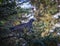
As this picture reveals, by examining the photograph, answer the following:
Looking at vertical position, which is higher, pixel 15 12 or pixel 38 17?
pixel 15 12

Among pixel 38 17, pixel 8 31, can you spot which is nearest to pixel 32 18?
pixel 38 17

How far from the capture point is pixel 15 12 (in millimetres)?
1688

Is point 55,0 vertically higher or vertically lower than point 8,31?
higher

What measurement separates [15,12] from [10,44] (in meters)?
0.34

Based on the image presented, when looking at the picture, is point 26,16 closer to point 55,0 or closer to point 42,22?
point 42,22

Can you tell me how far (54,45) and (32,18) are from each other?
0.38m

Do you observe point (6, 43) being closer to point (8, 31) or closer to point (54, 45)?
point (8, 31)

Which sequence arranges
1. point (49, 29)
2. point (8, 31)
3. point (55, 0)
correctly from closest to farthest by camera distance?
point (8, 31), point (49, 29), point (55, 0)

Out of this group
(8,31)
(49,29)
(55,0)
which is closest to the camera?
(8,31)

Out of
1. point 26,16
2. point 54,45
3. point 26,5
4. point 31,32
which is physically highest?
point 26,5

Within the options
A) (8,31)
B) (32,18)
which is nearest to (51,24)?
(32,18)

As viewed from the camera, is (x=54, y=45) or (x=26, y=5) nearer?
(x=54, y=45)

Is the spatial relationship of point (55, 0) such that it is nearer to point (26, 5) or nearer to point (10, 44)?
point (26, 5)

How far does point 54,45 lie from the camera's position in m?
1.72
